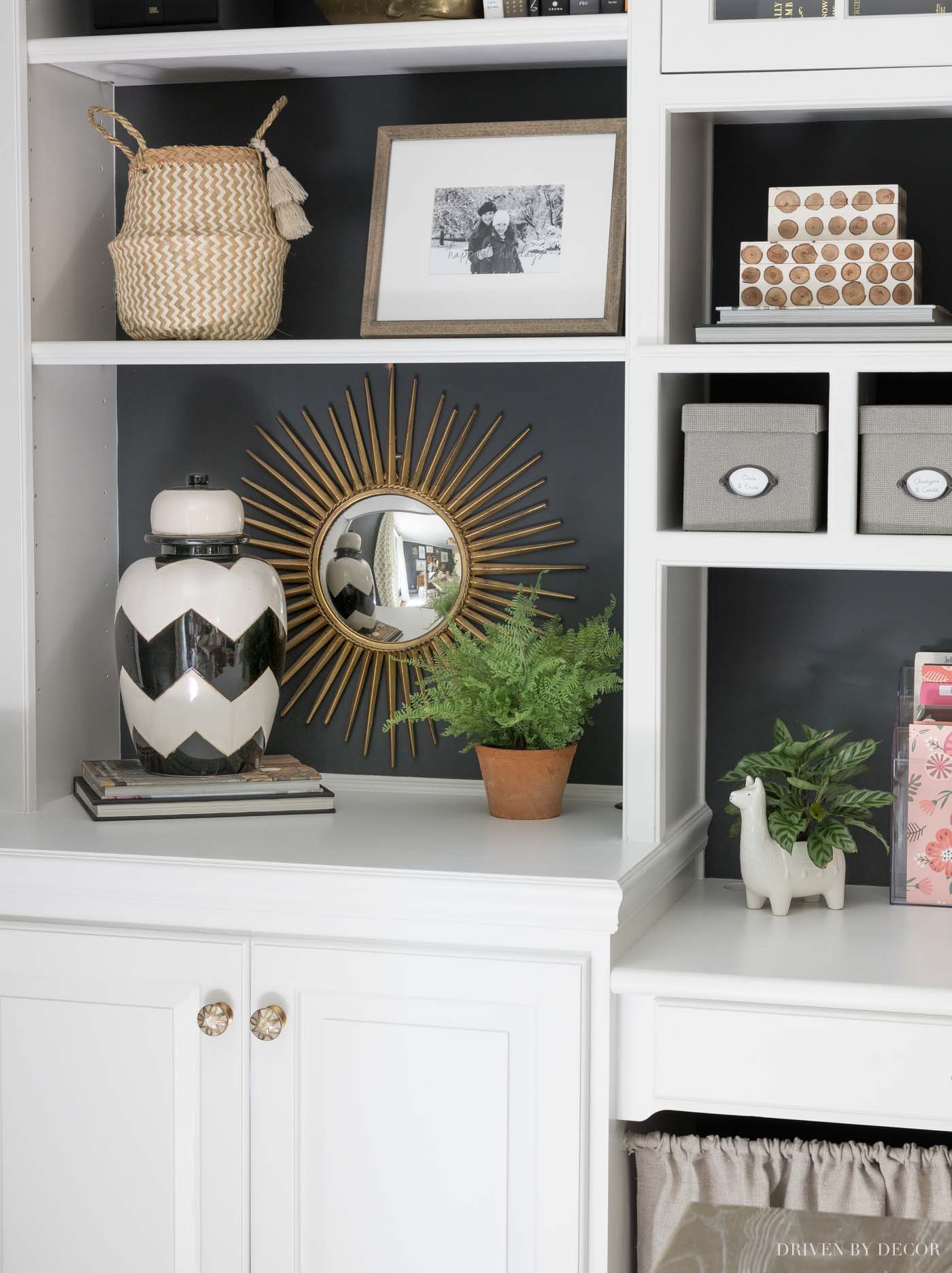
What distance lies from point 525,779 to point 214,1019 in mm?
521

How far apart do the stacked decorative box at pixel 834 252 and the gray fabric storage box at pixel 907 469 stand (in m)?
0.17

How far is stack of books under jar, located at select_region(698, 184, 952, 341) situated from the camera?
181 centimetres

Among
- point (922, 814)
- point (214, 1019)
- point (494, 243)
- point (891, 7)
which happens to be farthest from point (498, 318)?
point (214, 1019)

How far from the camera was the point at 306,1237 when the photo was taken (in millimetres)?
1735

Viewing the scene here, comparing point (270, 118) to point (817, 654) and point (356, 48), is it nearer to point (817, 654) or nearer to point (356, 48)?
point (356, 48)

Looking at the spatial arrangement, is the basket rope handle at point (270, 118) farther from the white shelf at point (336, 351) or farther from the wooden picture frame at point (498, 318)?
the white shelf at point (336, 351)

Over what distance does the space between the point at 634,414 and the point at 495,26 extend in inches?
20.7

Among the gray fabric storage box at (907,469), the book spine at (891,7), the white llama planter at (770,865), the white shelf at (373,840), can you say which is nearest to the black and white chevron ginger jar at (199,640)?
the white shelf at (373,840)

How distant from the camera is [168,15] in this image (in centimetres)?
198

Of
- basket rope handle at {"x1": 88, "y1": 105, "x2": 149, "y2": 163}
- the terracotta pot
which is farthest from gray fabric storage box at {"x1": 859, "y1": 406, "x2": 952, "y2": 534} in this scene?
basket rope handle at {"x1": 88, "y1": 105, "x2": 149, "y2": 163}

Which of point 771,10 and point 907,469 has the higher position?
point 771,10

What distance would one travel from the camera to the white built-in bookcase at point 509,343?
1754 millimetres

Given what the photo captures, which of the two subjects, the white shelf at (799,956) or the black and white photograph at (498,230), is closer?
the white shelf at (799,956)

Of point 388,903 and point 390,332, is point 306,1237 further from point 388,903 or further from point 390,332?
point 390,332
